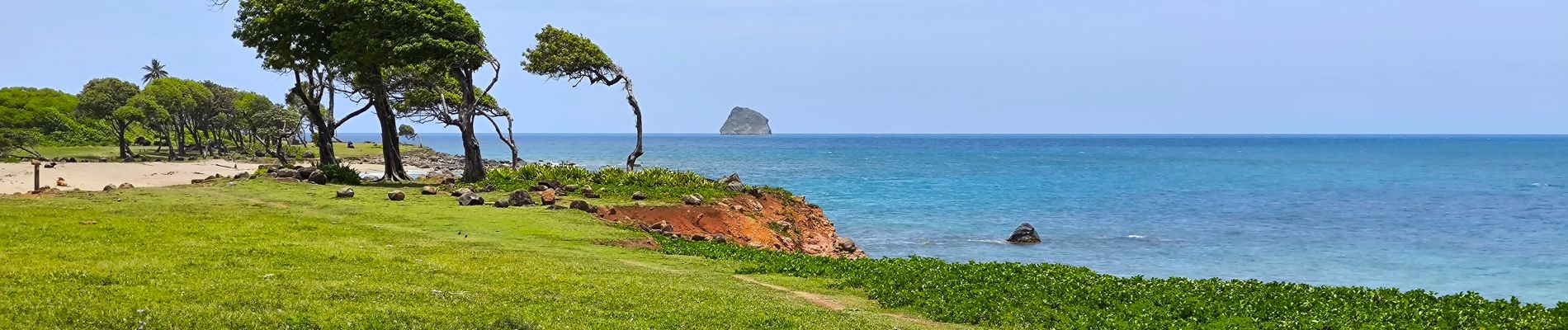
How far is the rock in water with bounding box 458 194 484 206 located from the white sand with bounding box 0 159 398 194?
15.9 m

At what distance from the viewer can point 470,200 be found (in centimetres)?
2911

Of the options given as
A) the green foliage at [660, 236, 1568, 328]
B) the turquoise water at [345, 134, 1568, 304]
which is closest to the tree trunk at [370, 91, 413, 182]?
the turquoise water at [345, 134, 1568, 304]

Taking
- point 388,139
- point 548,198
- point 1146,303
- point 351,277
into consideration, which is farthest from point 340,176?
point 1146,303

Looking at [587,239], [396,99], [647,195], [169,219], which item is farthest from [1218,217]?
[169,219]

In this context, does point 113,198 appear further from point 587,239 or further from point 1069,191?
point 1069,191

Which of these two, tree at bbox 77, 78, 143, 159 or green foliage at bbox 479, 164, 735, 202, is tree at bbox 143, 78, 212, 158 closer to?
tree at bbox 77, 78, 143, 159

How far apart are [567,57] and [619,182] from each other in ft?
23.0

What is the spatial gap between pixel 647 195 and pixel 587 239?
959cm

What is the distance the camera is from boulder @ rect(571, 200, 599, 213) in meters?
28.2

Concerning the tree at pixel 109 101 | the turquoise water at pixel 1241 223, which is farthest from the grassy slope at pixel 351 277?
the tree at pixel 109 101

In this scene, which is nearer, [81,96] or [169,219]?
[169,219]

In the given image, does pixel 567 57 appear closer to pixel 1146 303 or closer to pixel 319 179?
pixel 319 179

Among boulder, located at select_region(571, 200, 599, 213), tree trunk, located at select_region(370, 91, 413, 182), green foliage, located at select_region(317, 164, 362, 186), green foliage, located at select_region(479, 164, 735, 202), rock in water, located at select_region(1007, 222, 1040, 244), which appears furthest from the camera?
tree trunk, located at select_region(370, 91, 413, 182)

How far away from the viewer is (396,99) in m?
53.8
